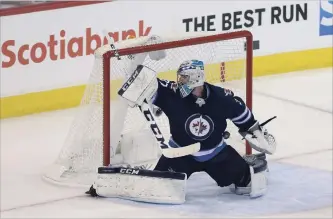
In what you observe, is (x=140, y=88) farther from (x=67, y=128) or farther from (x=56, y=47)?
(x=56, y=47)

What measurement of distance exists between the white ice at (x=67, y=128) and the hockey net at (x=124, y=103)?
0.17 m

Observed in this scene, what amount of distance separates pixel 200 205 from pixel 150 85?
0.57m

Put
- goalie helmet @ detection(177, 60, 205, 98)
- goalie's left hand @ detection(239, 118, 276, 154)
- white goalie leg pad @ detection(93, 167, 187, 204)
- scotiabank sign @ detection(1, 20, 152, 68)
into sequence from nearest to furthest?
1. goalie helmet @ detection(177, 60, 205, 98)
2. white goalie leg pad @ detection(93, 167, 187, 204)
3. goalie's left hand @ detection(239, 118, 276, 154)
4. scotiabank sign @ detection(1, 20, 152, 68)

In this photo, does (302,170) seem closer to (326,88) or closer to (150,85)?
(150,85)

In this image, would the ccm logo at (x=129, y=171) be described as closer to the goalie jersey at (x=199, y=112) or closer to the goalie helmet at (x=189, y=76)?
the goalie jersey at (x=199, y=112)

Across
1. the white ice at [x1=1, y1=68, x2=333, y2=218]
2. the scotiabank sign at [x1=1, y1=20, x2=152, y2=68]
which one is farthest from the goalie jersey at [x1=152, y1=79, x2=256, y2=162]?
the scotiabank sign at [x1=1, y1=20, x2=152, y2=68]

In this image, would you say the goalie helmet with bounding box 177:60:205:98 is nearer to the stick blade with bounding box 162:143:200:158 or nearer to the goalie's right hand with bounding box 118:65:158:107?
the goalie's right hand with bounding box 118:65:158:107

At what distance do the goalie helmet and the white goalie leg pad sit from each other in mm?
376

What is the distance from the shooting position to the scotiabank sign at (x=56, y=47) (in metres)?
6.53

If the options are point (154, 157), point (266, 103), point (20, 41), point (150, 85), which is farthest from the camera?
point (266, 103)

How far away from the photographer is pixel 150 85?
5.21m

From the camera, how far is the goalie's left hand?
5.39 meters

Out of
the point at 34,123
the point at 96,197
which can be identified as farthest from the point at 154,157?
the point at 34,123

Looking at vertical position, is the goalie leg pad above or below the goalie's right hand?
below
